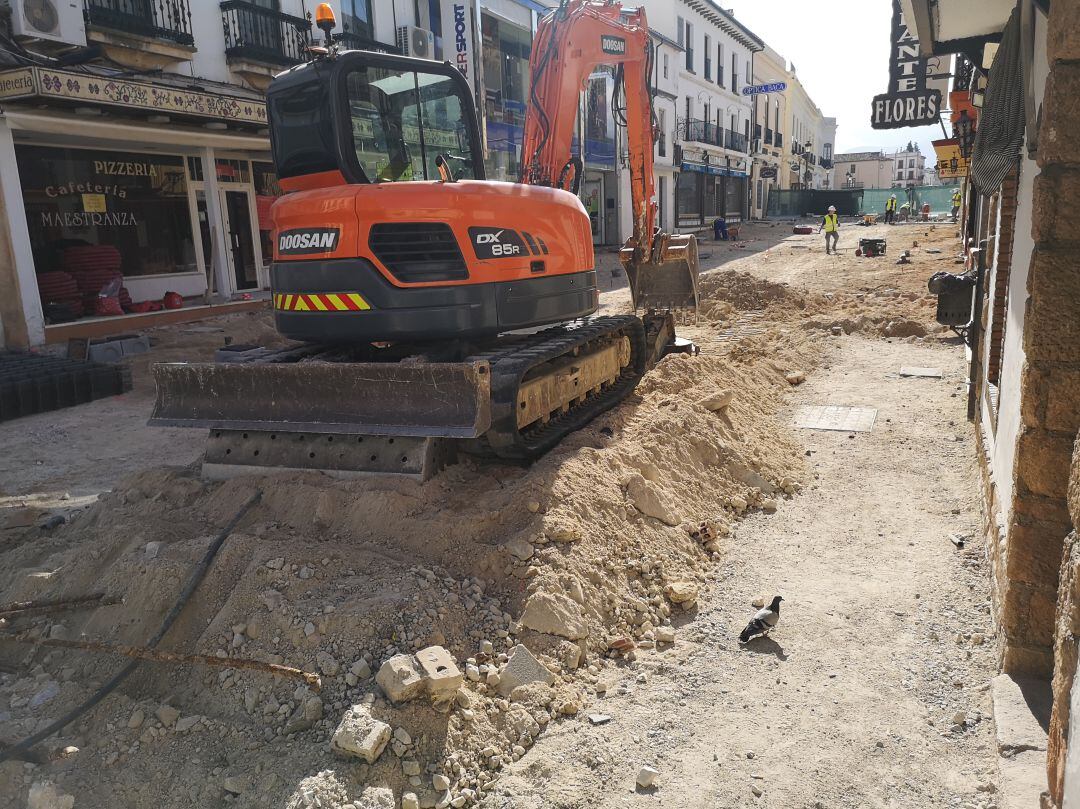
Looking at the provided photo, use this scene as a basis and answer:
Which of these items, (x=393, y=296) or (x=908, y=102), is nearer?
(x=393, y=296)

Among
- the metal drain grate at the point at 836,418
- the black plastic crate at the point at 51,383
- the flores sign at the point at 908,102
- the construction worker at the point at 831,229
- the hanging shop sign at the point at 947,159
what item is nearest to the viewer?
the metal drain grate at the point at 836,418

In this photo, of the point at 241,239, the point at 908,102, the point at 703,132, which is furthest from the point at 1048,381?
the point at 703,132

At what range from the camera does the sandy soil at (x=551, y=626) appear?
3188 mm

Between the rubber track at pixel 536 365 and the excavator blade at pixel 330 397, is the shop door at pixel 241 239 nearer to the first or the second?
the rubber track at pixel 536 365

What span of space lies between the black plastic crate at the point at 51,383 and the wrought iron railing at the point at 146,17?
5.59m

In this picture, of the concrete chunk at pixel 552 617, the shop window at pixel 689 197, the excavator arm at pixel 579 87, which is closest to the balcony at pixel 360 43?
the excavator arm at pixel 579 87

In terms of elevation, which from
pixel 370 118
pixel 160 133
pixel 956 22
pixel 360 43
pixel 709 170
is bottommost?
pixel 370 118

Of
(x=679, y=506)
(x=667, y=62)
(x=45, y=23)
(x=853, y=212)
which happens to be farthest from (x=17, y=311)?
(x=853, y=212)

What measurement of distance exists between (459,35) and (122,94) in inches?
413

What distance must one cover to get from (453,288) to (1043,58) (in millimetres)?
3435

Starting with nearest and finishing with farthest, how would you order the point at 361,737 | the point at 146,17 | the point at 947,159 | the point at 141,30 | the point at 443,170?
the point at 361,737
the point at 443,170
the point at 141,30
the point at 146,17
the point at 947,159

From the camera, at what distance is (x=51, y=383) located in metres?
9.47

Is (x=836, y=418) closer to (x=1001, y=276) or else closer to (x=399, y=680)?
(x=1001, y=276)

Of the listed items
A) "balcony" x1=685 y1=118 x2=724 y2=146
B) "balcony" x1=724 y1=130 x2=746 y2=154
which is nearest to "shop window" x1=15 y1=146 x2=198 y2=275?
"balcony" x1=685 y1=118 x2=724 y2=146
